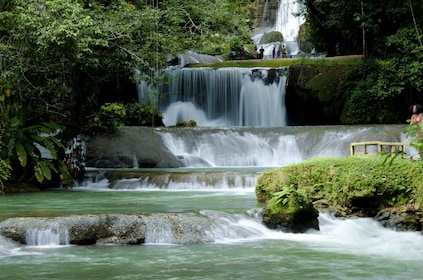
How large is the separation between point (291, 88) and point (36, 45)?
1453 centimetres

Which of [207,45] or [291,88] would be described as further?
[291,88]

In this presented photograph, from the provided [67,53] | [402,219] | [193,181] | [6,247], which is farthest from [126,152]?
[6,247]

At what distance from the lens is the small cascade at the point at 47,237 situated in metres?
9.10

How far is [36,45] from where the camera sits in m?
14.3

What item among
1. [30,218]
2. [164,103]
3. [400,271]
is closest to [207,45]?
[30,218]

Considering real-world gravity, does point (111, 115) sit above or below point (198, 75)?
below

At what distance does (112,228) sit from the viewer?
9.41m

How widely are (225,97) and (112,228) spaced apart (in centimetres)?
1857

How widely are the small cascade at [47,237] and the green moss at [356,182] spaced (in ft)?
11.4

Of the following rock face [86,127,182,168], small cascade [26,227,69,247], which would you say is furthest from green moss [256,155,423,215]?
rock face [86,127,182,168]

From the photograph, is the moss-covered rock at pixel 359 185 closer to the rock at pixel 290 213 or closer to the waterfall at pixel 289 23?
the rock at pixel 290 213

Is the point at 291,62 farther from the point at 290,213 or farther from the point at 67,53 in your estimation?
the point at 290,213

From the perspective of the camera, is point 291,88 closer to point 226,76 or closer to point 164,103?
point 226,76

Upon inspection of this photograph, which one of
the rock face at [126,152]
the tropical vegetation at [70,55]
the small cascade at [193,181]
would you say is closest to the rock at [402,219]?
the small cascade at [193,181]
